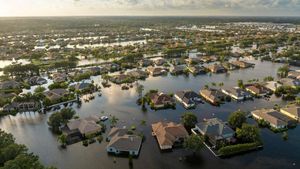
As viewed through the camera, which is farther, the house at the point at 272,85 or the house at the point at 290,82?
the house at the point at 290,82

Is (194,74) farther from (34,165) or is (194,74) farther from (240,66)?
(34,165)

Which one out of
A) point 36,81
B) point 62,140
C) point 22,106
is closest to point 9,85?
point 36,81

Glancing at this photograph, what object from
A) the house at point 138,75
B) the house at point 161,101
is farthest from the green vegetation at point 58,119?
the house at point 138,75

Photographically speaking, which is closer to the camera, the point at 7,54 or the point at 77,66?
the point at 77,66

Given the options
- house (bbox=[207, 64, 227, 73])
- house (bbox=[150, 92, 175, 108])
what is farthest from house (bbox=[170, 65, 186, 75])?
house (bbox=[150, 92, 175, 108])

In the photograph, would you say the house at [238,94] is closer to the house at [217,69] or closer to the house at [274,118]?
the house at [274,118]

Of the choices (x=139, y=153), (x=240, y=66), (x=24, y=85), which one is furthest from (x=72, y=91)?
(x=240, y=66)

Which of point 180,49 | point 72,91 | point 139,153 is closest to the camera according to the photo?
point 139,153

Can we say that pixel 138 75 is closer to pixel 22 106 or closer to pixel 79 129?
pixel 22 106
